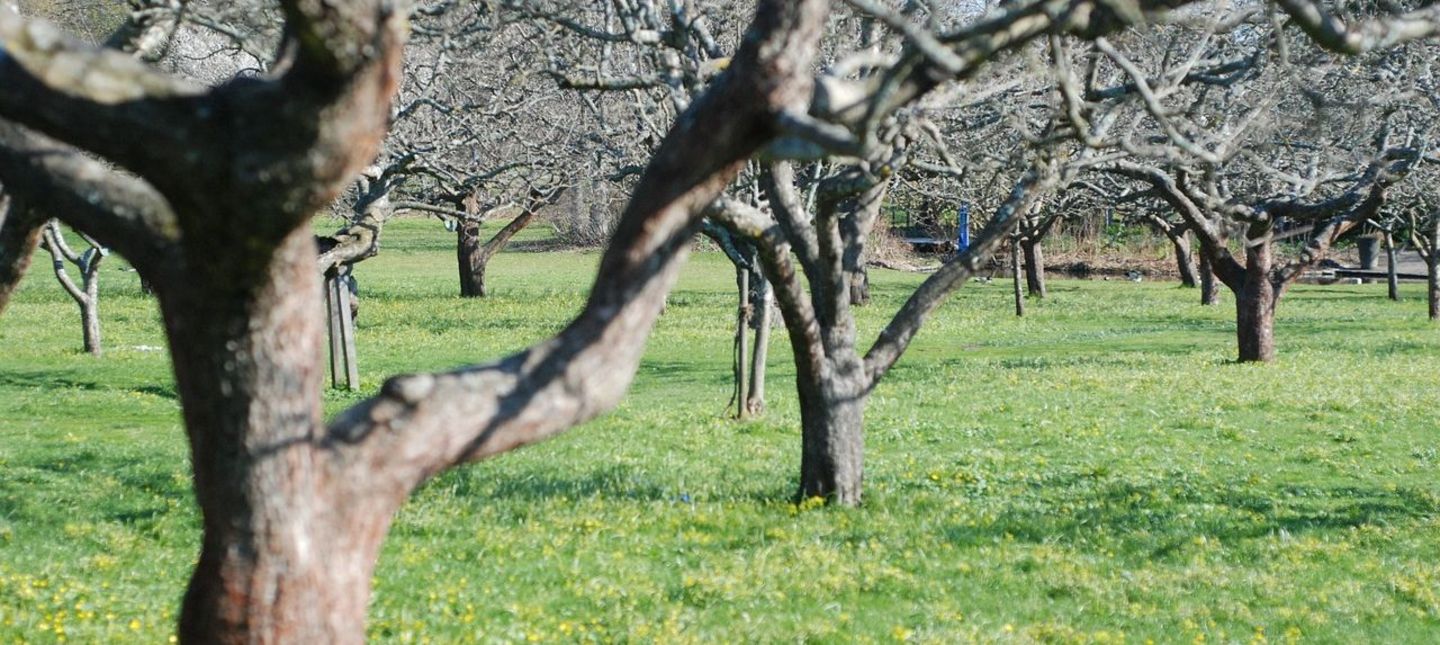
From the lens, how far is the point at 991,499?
41.7 ft

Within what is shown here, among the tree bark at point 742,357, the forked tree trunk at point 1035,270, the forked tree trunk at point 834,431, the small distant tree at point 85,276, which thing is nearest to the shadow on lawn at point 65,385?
the small distant tree at point 85,276

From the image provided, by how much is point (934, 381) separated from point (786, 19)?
66.5ft

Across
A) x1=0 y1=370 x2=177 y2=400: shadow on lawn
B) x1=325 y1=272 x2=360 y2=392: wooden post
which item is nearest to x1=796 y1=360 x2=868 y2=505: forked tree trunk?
x1=325 y1=272 x2=360 y2=392: wooden post

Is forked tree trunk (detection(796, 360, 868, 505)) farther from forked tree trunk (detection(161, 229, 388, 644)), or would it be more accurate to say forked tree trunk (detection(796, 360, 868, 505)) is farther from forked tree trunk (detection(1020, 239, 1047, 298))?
forked tree trunk (detection(1020, 239, 1047, 298))

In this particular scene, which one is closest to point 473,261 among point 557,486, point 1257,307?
point 1257,307

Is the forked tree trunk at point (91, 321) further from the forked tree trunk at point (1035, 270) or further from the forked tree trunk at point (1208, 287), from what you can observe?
the forked tree trunk at point (1208, 287)

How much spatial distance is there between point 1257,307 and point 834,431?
55.7 ft

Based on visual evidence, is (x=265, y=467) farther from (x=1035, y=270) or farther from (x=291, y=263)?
(x=1035, y=270)

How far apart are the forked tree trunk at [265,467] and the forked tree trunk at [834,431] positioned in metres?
7.42

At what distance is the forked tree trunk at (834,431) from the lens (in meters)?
11.6

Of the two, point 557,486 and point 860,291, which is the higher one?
point 860,291

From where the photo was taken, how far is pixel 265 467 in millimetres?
4133

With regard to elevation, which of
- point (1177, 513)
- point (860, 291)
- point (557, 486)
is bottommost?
point (1177, 513)

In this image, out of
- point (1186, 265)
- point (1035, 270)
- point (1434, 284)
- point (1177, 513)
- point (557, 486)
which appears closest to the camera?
point (1177, 513)
